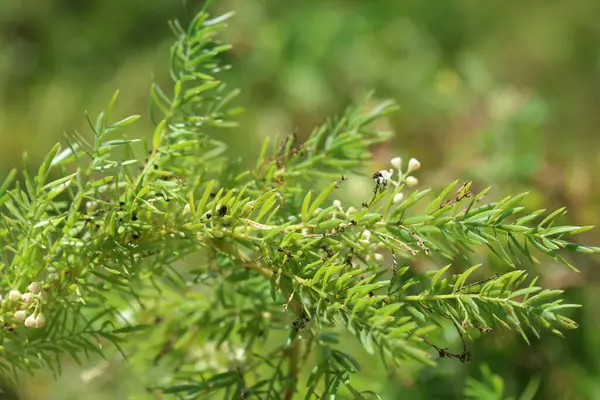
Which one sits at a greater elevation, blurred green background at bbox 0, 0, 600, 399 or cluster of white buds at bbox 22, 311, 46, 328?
blurred green background at bbox 0, 0, 600, 399

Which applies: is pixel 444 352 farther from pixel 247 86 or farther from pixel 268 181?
pixel 247 86

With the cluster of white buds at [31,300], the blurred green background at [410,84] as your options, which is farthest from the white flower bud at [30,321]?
the blurred green background at [410,84]

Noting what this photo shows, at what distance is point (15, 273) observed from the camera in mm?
401

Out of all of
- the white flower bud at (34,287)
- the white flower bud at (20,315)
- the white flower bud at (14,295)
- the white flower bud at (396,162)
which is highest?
the white flower bud at (396,162)

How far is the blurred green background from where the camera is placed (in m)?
0.87

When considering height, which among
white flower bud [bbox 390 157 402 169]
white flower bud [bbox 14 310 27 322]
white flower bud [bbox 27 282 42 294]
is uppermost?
white flower bud [bbox 390 157 402 169]

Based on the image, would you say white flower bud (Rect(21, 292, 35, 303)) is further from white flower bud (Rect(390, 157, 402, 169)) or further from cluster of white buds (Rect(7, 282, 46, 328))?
white flower bud (Rect(390, 157, 402, 169))

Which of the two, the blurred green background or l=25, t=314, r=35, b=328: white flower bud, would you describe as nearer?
l=25, t=314, r=35, b=328: white flower bud

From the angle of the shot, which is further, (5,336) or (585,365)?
(585,365)

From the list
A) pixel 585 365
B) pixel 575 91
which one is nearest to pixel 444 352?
pixel 585 365

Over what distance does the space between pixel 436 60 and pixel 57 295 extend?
3.49ft

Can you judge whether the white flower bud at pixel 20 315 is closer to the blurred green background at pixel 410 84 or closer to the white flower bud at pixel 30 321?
the white flower bud at pixel 30 321

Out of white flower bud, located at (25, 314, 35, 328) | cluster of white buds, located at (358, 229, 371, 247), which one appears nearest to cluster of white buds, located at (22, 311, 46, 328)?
white flower bud, located at (25, 314, 35, 328)

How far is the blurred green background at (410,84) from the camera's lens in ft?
2.87
